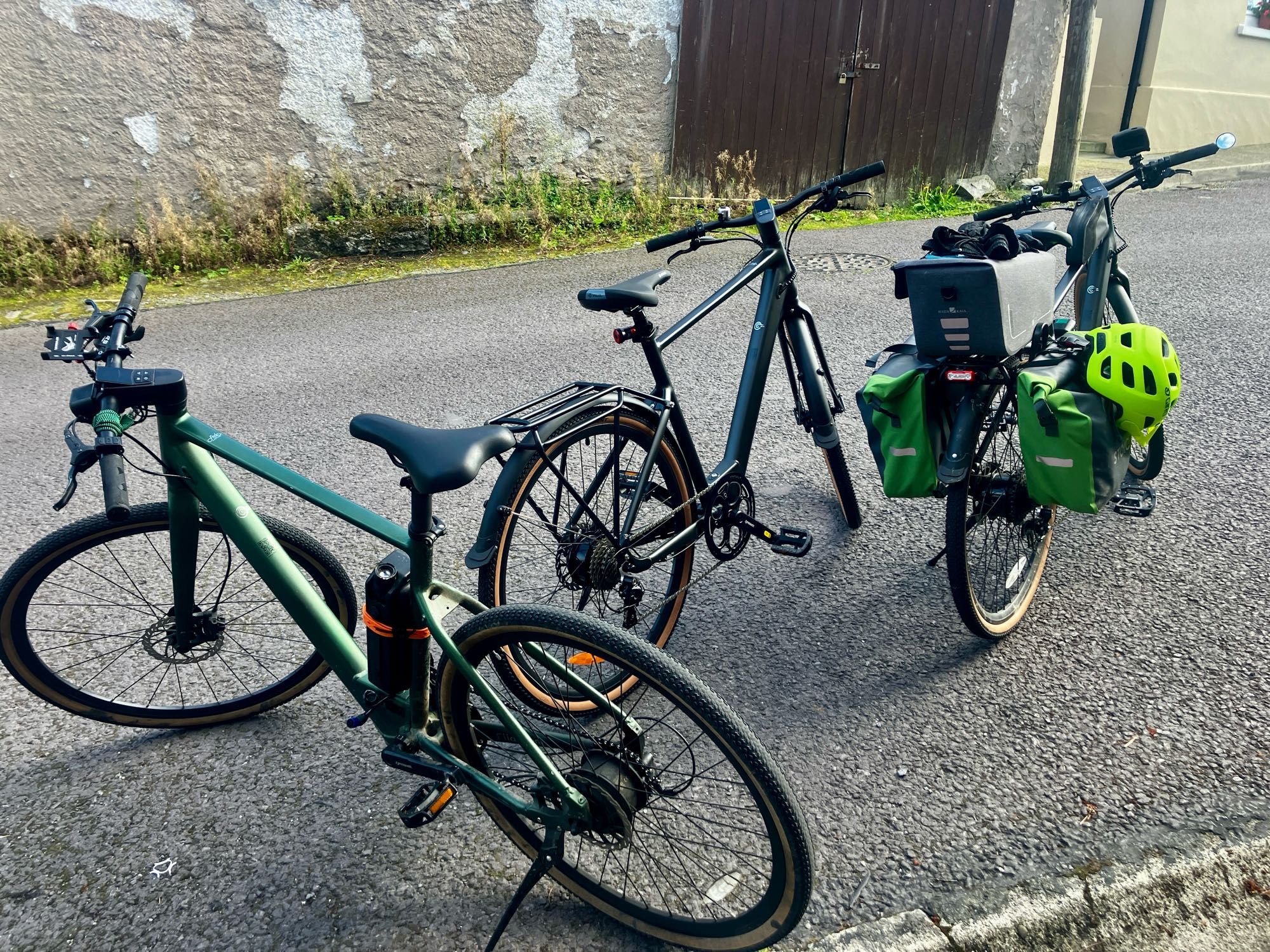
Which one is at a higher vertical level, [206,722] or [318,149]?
[318,149]

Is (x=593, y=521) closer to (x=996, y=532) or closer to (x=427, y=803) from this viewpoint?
(x=427, y=803)

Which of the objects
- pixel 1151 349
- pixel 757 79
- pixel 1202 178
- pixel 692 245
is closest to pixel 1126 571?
pixel 1151 349

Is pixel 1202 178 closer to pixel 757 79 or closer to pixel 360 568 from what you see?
pixel 757 79

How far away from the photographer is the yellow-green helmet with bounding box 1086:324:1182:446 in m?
2.59

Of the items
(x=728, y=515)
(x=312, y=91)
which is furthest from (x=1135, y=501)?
(x=312, y=91)

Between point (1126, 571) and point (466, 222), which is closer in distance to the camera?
point (1126, 571)

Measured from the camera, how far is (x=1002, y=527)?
312cm

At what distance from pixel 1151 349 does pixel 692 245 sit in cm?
148

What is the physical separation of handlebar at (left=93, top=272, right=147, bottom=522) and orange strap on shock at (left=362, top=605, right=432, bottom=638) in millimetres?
565

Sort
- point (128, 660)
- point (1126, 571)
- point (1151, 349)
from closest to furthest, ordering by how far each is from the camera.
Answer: point (1151, 349), point (128, 660), point (1126, 571)

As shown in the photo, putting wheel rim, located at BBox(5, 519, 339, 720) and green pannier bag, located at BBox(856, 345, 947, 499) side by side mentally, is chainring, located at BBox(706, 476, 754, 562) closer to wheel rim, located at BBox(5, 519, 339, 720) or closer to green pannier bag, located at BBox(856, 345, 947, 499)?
green pannier bag, located at BBox(856, 345, 947, 499)

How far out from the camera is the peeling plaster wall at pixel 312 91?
770 cm

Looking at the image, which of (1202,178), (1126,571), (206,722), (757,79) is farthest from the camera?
(1202,178)

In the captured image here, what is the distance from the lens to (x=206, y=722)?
279 cm
